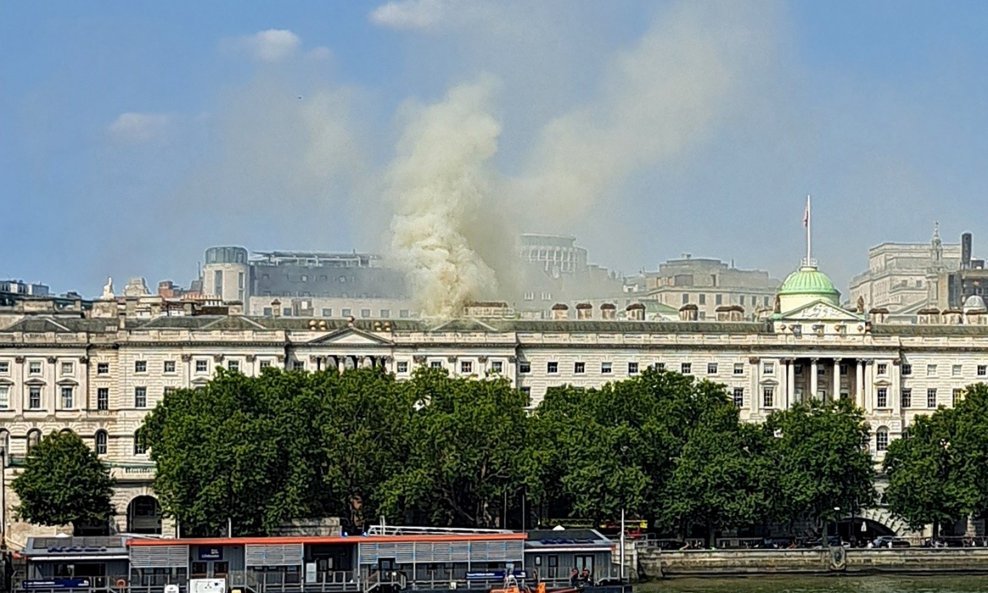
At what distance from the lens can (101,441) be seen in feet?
510

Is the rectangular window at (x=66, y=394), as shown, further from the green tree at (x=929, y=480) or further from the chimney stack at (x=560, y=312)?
the green tree at (x=929, y=480)

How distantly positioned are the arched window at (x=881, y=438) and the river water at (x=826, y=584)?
36.8 meters

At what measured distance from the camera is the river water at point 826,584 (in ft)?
367

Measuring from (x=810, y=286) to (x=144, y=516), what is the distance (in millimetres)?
56524

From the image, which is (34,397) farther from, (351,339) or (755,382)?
(755,382)

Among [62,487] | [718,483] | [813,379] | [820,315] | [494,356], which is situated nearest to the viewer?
[718,483]

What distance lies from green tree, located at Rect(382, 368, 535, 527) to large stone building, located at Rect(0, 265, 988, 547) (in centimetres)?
2639

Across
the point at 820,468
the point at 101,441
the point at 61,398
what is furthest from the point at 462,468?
the point at 61,398

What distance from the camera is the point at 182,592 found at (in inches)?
3792

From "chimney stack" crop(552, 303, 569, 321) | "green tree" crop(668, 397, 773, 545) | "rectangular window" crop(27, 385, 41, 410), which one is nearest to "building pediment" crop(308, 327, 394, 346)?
"chimney stack" crop(552, 303, 569, 321)

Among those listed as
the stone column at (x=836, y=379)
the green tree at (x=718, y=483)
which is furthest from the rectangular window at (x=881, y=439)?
the green tree at (x=718, y=483)

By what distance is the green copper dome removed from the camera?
168 metres

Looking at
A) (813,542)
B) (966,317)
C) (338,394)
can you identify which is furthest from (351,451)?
(966,317)

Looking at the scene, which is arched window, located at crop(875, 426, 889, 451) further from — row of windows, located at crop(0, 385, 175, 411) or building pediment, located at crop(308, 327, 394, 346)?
row of windows, located at crop(0, 385, 175, 411)
